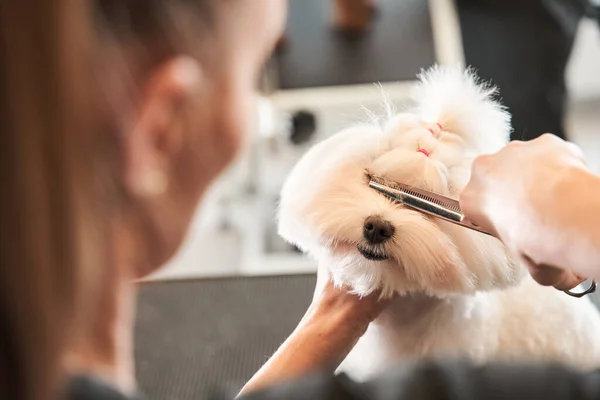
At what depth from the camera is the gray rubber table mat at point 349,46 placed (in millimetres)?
1816

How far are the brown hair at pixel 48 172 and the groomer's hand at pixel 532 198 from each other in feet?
1.34

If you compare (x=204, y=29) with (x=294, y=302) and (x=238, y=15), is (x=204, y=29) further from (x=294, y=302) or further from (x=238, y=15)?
(x=294, y=302)

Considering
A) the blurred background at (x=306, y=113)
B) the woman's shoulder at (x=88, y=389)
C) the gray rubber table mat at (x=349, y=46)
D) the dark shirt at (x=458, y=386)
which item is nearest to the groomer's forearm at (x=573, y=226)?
the dark shirt at (x=458, y=386)

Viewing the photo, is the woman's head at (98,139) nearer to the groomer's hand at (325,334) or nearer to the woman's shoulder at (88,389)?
the woman's shoulder at (88,389)

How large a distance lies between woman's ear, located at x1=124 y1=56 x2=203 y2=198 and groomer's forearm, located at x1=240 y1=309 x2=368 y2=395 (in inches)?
15.0

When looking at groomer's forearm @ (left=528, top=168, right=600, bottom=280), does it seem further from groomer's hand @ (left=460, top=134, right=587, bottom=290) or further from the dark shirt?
the dark shirt

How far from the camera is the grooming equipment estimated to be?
740mm

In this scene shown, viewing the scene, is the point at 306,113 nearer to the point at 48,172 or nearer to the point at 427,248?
the point at 427,248

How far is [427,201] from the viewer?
0.77 meters

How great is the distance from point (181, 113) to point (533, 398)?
375mm

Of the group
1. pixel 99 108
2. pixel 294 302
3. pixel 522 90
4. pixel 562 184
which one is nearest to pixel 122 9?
pixel 99 108

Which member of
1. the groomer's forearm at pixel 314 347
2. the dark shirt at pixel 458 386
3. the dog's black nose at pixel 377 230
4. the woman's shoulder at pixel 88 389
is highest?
the woman's shoulder at pixel 88 389

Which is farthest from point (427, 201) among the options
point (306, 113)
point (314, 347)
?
point (306, 113)

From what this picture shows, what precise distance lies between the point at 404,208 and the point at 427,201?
0.10 feet
